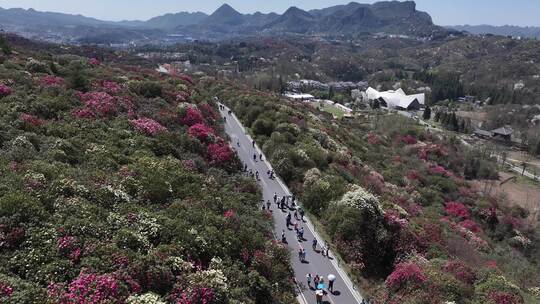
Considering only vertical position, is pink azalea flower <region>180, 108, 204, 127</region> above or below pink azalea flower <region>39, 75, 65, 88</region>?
below

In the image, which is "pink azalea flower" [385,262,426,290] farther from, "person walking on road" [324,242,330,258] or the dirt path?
the dirt path

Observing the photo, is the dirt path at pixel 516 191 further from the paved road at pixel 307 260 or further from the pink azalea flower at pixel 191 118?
the pink azalea flower at pixel 191 118

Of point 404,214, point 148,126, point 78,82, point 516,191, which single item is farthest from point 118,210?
point 516,191

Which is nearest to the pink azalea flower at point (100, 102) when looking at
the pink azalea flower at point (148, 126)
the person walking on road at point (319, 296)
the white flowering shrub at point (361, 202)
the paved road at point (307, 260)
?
the pink azalea flower at point (148, 126)

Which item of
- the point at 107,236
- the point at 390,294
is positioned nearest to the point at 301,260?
the point at 390,294

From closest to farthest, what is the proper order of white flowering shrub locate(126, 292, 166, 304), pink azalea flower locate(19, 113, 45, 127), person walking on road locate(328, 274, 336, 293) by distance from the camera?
white flowering shrub locate(126, 292, 166, 304) → person walking on road locate(328, 274, 336, 293) → pink azalea flower locate(19, 113, 45, 127)

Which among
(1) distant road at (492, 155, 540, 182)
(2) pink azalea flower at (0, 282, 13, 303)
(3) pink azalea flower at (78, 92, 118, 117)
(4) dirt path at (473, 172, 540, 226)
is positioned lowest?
(1) distant road at (492, 155, 540, 182)

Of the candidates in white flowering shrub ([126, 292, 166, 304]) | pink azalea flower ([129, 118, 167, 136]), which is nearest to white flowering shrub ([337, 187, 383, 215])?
pink azalea flower ([129, 118, 167, 136])

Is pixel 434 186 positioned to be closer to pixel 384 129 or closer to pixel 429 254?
pixel 429 254

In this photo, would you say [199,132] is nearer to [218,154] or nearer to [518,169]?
[218,154]
